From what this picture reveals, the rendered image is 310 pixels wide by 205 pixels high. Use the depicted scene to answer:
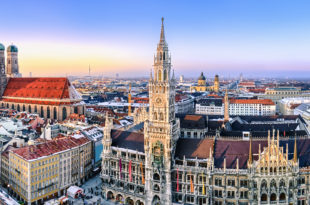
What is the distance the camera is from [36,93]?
6629 inches

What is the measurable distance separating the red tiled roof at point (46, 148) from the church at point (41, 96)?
210 ft

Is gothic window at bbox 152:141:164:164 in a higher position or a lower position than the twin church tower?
lower

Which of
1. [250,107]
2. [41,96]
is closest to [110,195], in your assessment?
[41,96]

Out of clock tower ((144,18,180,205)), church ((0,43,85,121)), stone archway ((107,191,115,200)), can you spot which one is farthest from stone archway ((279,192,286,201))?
church ((0,43,85,121))

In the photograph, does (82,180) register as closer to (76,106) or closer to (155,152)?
(155,152)

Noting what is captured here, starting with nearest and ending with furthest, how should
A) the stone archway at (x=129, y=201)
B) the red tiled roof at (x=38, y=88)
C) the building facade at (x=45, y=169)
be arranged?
the building facade at (x=45, y=169), the stone archway at (x=129, y=201), the red tiled roof at (x=38, y=88)

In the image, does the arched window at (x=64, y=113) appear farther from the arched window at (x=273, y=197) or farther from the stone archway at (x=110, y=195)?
the arched window at (x=273, y=197)

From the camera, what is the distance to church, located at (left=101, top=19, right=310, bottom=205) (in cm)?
6769

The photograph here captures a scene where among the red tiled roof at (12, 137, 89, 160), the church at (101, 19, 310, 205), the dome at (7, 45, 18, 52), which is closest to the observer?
the church at (101, 19, 310, 205)

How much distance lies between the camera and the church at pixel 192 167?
67.7 m

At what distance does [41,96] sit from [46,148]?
284ft

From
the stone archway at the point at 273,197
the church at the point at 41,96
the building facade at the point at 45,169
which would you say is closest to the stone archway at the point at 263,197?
the stone archway at the point at 273,197

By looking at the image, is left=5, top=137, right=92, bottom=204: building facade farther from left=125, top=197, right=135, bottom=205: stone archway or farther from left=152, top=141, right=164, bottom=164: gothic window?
left=152, top=141, right=164, bottom=164: gothic window

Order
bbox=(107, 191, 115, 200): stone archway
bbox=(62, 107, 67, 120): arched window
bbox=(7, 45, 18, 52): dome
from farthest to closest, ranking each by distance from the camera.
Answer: bbox=(7, 45, 18, 52): dome → bbox=(62, 107, 67, 120): arched window → bbox=(107, 191, 115, 200): stone archway
